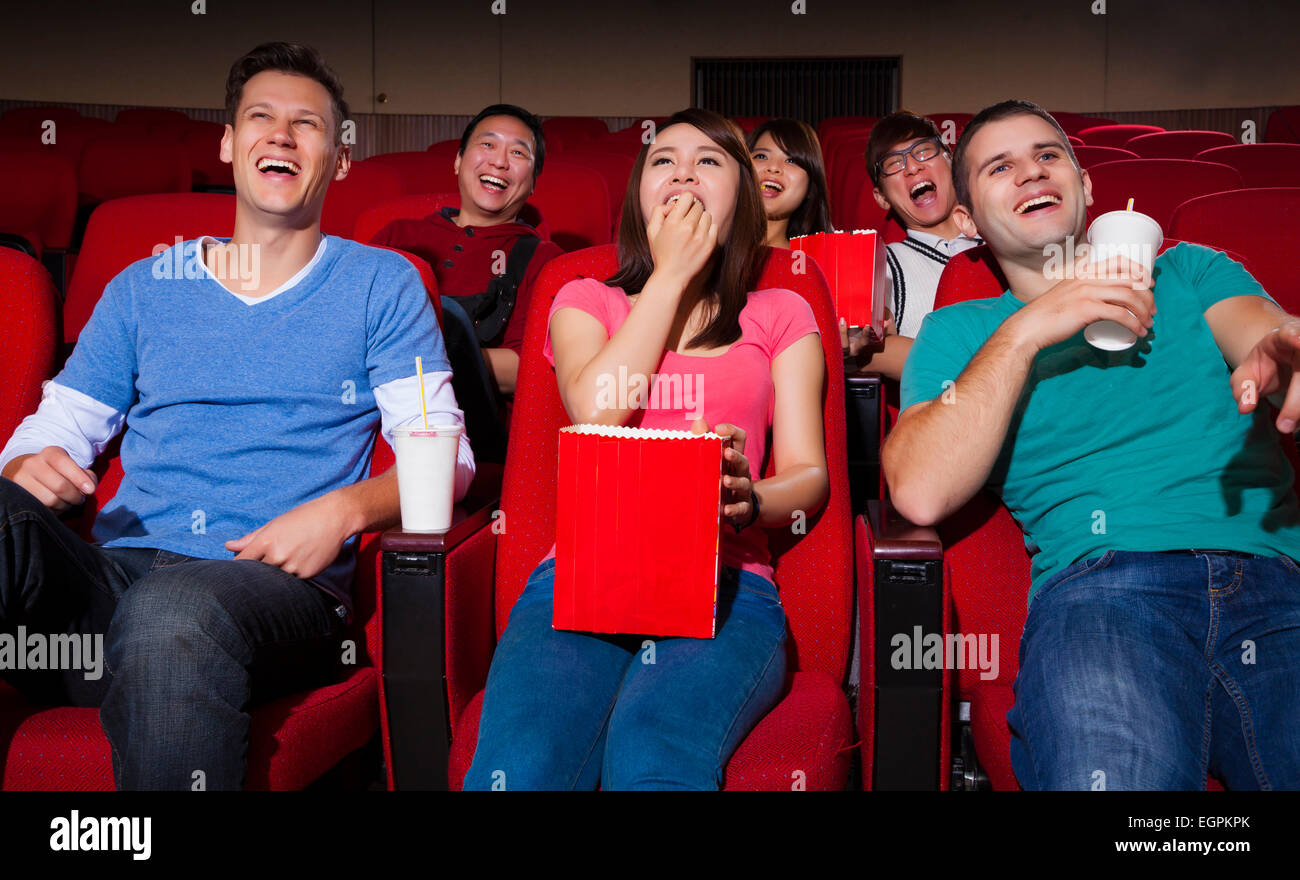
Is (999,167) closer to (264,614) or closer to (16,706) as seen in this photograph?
(264,614)

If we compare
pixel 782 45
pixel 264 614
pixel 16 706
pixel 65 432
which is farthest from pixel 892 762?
pixel 782 45

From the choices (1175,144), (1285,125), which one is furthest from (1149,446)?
(1285,125)

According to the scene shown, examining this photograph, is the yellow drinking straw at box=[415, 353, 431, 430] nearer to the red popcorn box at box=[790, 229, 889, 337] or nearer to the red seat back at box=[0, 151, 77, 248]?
the red popcorn box at box=[790, 229, 889, 337]

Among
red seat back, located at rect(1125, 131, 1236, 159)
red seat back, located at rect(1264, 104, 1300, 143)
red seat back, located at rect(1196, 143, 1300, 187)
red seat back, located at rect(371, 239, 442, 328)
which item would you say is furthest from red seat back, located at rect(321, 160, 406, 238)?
red seat back, located at rect(1264, 104, 1300, 143)

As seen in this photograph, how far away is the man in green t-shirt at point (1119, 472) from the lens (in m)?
0.87

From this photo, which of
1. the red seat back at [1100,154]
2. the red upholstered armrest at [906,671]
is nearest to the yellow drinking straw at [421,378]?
the red upholstered armrest at [906,671]

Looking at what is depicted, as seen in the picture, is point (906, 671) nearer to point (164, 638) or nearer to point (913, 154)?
point (164, 638)

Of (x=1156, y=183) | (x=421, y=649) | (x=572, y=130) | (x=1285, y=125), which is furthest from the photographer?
(x=572, y=130)

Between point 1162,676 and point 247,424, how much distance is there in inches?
37.2

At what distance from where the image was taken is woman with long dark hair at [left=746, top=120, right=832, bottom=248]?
6.61ft

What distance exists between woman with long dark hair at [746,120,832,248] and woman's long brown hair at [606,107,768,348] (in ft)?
2.54

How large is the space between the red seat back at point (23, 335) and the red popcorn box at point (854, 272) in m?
0.99

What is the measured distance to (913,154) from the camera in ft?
6.72
